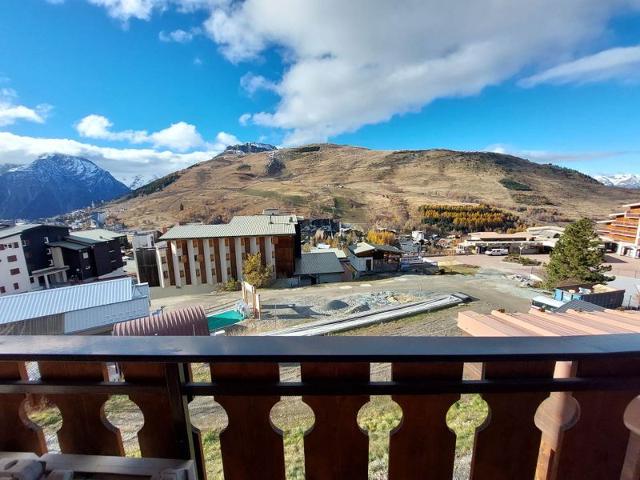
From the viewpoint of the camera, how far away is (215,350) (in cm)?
70

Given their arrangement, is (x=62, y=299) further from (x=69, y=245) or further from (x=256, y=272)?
(x=69, y=245)

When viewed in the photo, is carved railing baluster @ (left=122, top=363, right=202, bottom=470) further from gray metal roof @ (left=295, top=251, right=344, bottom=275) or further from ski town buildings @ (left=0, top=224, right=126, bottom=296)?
ski town buildings @ (left=0, top=224, right=126, bottom=296)

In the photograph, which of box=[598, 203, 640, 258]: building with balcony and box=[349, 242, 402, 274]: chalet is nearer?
box=[349, 242, 402, 274]: chalet

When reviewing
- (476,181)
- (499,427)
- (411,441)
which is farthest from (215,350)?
(476,181)

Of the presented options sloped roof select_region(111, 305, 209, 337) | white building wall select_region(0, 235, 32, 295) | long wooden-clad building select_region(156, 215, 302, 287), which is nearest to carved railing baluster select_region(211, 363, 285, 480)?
sloped roof select_region(111, 305, 209, 337)

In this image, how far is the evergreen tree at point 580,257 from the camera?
14.8 metres

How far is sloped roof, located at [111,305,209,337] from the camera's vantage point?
18.4 feet

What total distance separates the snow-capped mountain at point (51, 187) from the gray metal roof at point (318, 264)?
48.9 metres

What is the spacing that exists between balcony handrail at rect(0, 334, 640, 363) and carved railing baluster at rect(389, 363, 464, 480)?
0.26 feet

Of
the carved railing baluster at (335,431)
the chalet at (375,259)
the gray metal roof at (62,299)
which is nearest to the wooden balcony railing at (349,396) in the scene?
the carved railing baluster at (335,431)

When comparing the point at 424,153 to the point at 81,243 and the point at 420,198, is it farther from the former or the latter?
the point at 81,243

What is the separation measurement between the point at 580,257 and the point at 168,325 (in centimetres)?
1936

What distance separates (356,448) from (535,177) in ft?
342

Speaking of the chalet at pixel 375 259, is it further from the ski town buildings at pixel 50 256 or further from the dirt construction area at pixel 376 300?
the ski town buildings at pixel 50 256
